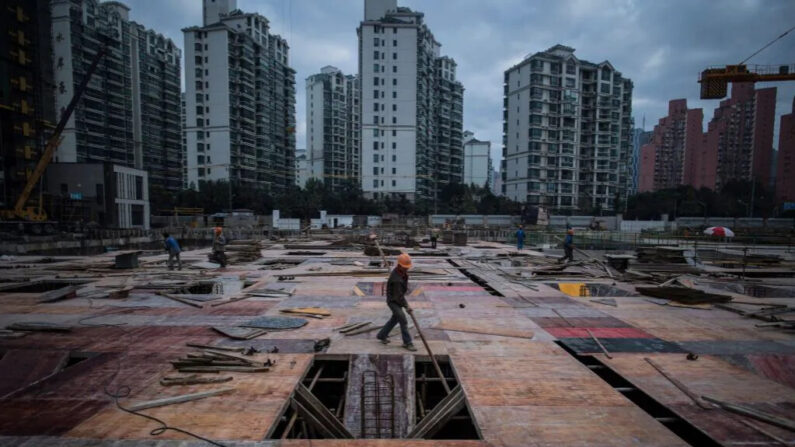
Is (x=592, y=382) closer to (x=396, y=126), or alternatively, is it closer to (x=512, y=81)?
(x=396, y=126)

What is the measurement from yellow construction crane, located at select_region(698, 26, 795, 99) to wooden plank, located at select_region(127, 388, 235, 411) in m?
42.4

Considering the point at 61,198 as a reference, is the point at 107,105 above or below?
above

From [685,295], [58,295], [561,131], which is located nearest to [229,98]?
[561,131]

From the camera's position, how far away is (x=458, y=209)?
66125mm

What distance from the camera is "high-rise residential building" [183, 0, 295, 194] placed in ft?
207

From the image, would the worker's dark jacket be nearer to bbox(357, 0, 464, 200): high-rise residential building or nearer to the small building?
the small building

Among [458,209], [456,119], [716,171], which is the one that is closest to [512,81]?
Answer: [456,119]

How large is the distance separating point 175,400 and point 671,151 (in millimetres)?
122004

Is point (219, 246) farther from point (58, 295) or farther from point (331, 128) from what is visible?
point (331, 128)

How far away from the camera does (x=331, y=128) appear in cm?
9300

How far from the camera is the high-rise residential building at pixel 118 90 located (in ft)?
168

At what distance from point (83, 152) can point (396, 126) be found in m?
48.2

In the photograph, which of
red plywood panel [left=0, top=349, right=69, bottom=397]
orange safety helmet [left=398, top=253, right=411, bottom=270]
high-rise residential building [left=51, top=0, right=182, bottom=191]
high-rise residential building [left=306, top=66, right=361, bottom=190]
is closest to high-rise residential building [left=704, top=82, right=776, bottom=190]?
high-rise residential building [left=306, top=66, right=361, bottom=190]

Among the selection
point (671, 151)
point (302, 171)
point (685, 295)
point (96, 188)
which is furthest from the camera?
point (302, 171)
